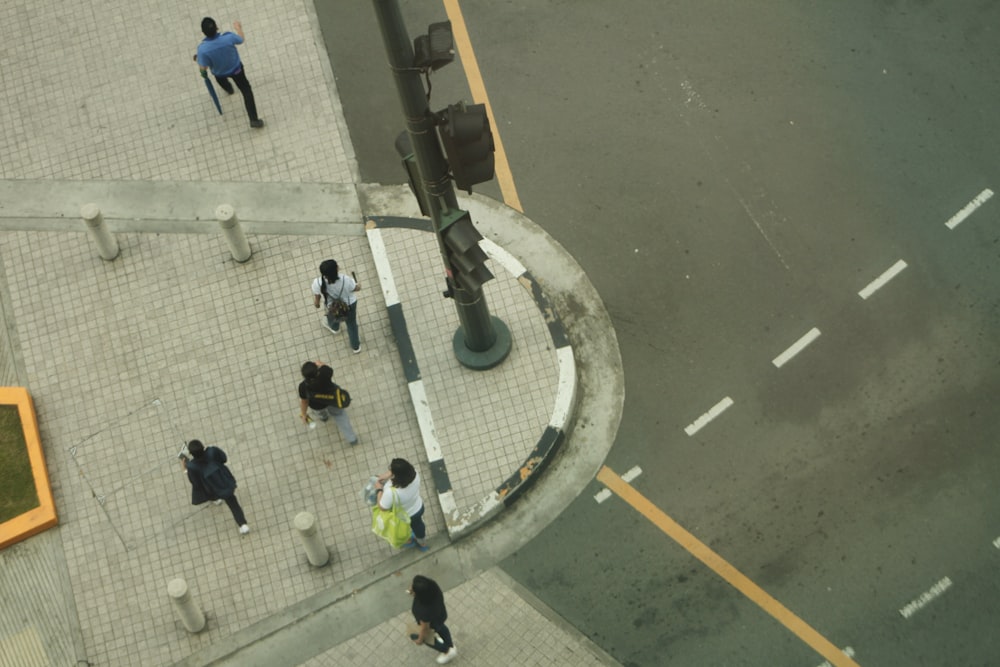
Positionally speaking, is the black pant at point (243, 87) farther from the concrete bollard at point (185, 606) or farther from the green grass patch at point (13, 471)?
the concrete bollard at point (185, 606)

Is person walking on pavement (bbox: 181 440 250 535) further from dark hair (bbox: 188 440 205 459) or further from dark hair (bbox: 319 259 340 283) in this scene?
dark hair (bbox: 319 259 340 283)

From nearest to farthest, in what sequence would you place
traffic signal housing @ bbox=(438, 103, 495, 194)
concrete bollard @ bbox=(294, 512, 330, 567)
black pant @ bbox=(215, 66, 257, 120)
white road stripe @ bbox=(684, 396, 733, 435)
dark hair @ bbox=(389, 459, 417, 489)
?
traffic signal housing @ bbox=(438, 103, 495, 194), dark hair @ bbox=(389, 459, 417, 489), concrete bollard @ bbox=(294, 512, 330, 567), white road stripe @ bbox=(684, 396, 733, 435), black pant @ bbox=(215, 66, 257, 120)

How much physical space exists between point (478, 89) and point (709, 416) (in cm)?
509

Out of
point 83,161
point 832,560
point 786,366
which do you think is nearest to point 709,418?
point 786,366

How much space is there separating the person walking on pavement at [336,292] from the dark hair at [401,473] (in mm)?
2250

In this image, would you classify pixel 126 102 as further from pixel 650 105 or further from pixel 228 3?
pixel 650 105

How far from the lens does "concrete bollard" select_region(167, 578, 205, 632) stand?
1112 cm

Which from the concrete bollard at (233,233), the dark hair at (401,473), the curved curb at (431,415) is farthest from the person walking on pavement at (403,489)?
the concrete bollard at (233,233)

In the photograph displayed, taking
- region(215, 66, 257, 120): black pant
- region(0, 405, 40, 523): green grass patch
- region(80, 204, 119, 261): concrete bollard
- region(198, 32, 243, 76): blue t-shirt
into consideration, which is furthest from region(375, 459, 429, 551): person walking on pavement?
region(198, 32, 243, 76): blue t-shirt

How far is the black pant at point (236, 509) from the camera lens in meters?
11.9

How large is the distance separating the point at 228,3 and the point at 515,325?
6047mm

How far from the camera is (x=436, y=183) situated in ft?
33.8

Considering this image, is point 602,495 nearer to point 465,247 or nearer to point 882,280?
point 465,247

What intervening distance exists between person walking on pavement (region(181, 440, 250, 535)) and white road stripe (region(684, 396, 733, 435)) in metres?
4.79
